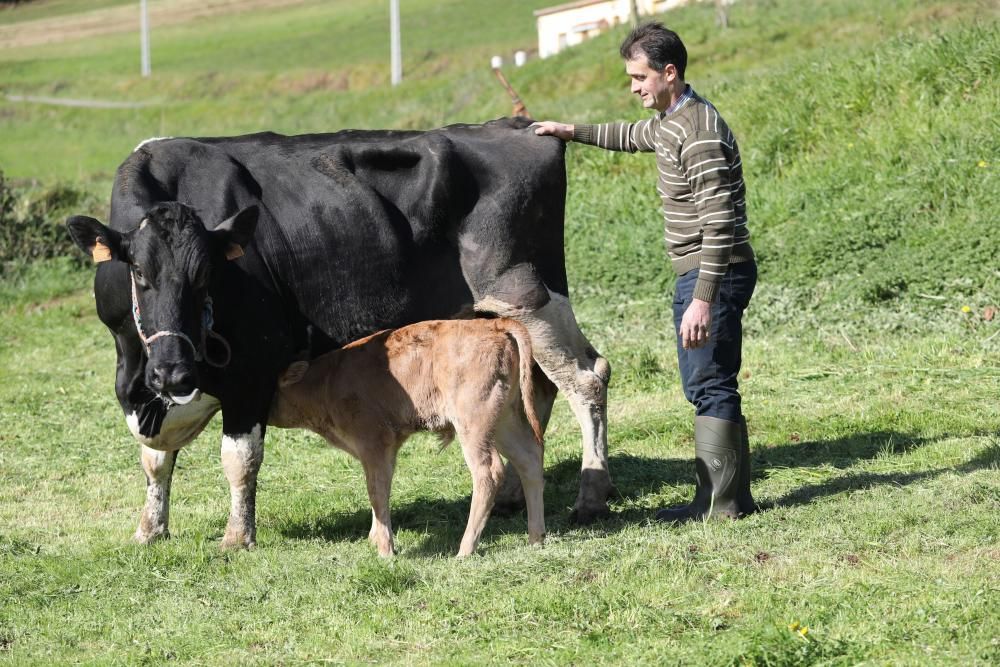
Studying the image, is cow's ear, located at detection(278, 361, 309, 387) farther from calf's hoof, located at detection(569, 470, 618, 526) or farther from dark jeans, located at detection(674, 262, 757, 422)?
dark jeans, located at detection(674, 262, 757, 422)

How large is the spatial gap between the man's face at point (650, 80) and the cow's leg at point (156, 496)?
337 cm

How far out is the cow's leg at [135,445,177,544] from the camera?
748cm

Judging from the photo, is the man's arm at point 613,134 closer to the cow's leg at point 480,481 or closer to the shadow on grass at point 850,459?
the cow's leg at point 480,481

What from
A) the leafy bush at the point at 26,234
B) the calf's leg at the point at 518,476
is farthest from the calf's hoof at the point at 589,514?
the leafy bush at the point at 26,234

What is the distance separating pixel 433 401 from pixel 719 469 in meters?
1.59

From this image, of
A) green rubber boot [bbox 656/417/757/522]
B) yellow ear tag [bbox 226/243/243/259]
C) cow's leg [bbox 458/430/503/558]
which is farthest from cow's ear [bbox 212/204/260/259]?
green rubber boot [bbox 656/417/757/522]

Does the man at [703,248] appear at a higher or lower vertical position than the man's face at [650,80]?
lower

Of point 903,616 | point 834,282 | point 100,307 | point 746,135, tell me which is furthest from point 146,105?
point 903,616

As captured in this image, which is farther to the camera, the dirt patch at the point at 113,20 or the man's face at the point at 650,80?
the dirt patch at the point at 113,20

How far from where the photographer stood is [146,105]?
47.9 meters

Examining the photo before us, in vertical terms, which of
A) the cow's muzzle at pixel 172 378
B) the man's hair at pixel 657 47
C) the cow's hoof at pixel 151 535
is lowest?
the cow's hoof at pixel 151 535

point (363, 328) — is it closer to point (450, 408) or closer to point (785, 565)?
point (450, 408)

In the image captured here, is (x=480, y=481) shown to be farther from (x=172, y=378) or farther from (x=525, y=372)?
(x=172, y=378)

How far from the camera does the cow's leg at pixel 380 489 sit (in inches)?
273
